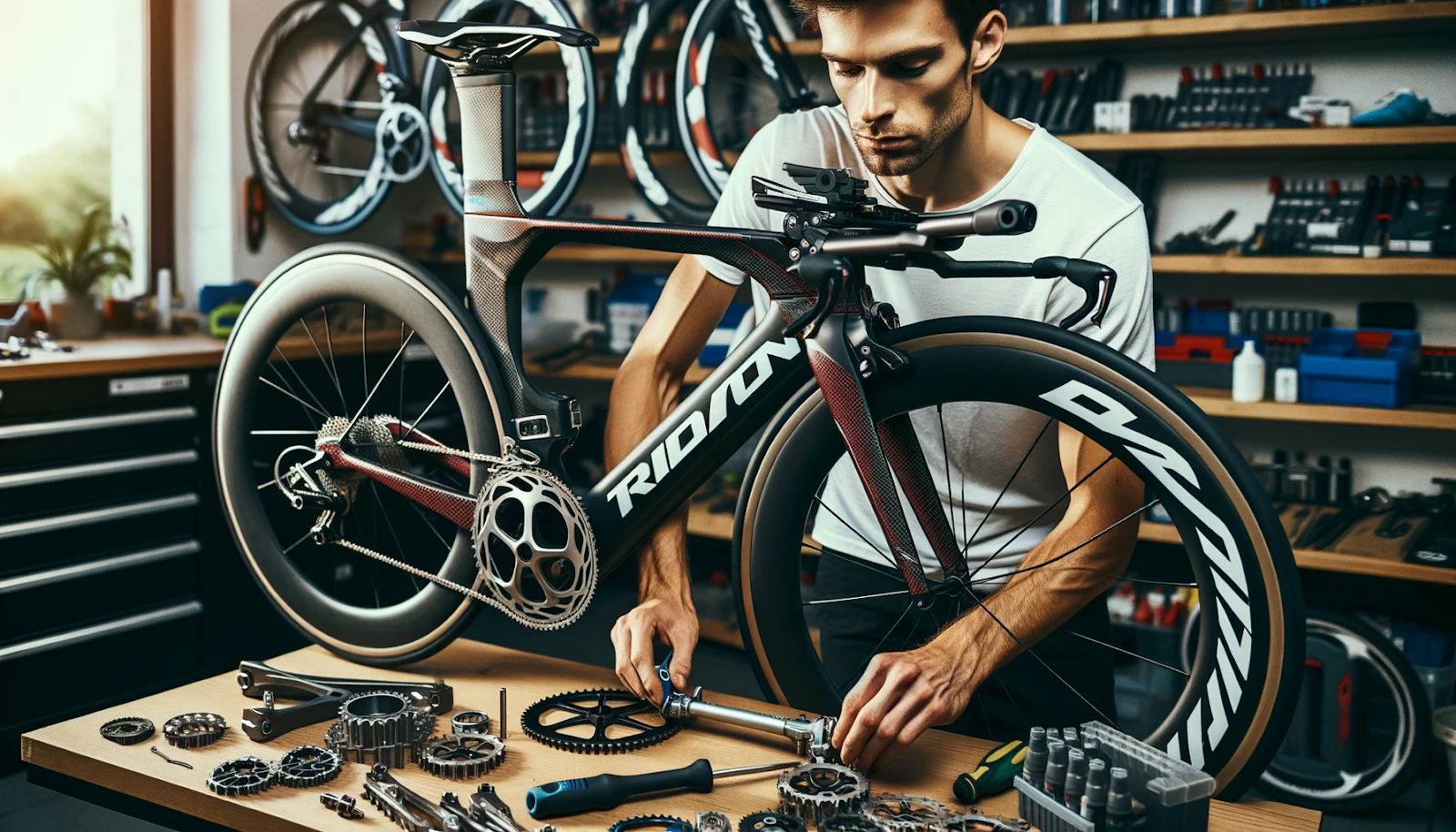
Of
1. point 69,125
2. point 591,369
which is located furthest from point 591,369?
point 69,125

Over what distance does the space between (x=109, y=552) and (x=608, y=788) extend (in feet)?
7.86

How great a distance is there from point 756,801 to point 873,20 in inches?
26.4

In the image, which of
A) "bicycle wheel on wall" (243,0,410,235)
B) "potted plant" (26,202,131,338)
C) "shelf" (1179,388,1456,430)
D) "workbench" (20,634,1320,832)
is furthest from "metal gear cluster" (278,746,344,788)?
"bicycle wheel on wall" (243,0,410,235)

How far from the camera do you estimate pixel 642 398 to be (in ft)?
4.32

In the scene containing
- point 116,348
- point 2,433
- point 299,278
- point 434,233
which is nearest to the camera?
point 299,278

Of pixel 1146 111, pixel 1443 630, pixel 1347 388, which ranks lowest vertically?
pixel 1443 630

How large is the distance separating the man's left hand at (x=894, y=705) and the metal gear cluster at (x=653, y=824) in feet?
0.49

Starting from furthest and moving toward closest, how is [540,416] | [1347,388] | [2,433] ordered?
[1347,388] → [2,433] → [540,416]

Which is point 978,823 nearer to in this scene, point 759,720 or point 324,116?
point 759,720

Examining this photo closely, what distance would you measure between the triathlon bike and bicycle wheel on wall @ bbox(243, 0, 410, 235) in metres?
2.54

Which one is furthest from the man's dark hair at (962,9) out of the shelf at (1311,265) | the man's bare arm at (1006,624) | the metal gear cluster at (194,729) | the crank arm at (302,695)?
the shelf at (1311,265)

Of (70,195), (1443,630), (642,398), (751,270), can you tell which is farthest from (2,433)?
(1443,630)

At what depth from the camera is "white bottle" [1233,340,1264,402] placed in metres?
2.83

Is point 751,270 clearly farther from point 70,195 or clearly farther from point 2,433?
point 70,195
